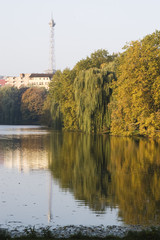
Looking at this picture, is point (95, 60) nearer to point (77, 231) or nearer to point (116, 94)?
point (116, 94)

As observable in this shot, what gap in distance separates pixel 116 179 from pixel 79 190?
3.33 m

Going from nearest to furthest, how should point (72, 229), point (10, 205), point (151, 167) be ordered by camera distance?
point (72, 229)
point (10, 205)
point (151, 167)

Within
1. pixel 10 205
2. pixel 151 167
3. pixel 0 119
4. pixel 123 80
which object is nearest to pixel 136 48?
pixel 123 80

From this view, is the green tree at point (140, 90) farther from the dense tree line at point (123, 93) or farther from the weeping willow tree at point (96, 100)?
the weeping willow tree at point (96, 100)

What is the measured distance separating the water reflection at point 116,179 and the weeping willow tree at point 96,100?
23.0 m

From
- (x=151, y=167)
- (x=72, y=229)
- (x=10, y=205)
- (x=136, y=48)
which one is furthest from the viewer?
(x=136, y=48)

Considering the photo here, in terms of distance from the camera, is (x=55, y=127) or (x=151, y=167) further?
(x=55, y=127)

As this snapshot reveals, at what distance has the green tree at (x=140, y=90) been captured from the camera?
46.1 metres

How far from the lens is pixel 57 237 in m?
9.48

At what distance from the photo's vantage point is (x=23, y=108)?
117m

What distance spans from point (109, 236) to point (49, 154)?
2170 cm

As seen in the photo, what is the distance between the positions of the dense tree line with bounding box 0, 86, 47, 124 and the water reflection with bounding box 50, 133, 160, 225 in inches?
3333

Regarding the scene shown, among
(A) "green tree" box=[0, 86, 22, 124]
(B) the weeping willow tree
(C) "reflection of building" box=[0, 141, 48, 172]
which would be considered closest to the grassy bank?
(C) "reflection of building" box=[0, 141, 48, 172]

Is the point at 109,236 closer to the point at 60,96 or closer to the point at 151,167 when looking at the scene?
the point at 151,167
